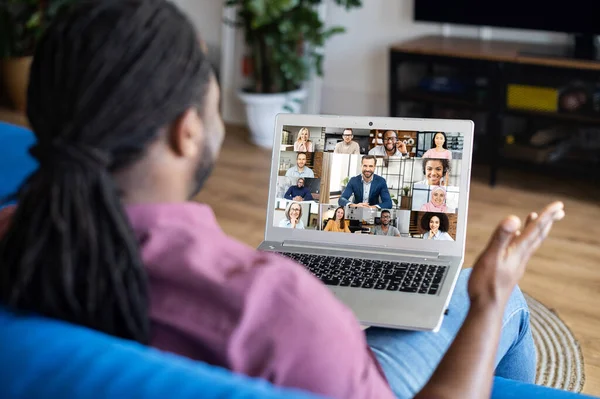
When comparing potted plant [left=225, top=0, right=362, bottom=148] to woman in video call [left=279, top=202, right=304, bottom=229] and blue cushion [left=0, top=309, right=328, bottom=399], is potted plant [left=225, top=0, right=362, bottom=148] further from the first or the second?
blue cushion [left=0, top=309, right=328, bottom=399]

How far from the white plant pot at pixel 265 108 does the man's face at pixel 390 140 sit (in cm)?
272

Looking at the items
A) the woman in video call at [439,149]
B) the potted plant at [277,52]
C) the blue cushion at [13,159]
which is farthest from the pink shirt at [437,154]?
the potted plant at [277,52]

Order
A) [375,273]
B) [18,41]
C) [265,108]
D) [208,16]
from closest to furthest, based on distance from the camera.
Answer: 1. [375,273]
2. [265,108]
3. [208,16]
4. [18,41]

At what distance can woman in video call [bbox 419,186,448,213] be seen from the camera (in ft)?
5.16

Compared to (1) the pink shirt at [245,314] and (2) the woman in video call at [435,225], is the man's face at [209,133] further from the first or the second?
(2) the woman in video call at [435,225]

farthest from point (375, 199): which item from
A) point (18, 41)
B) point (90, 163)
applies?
point (18, 41)

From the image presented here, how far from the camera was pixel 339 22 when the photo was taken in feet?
14.8

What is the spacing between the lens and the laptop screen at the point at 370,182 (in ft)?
5.18

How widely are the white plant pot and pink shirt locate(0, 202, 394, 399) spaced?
3456mm

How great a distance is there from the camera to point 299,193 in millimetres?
1638

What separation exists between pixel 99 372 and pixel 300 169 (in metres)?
0.91

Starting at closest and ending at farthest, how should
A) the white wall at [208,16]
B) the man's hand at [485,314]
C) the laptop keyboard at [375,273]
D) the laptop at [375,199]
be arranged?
the man's hand at [485,314], the laptop keyboard at [375,273], the laptop at [375,199], the white wall at [208,16]

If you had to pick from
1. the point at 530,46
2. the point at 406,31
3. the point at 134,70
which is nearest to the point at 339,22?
the point at 406,31

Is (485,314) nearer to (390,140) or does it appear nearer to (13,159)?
(390,140)
